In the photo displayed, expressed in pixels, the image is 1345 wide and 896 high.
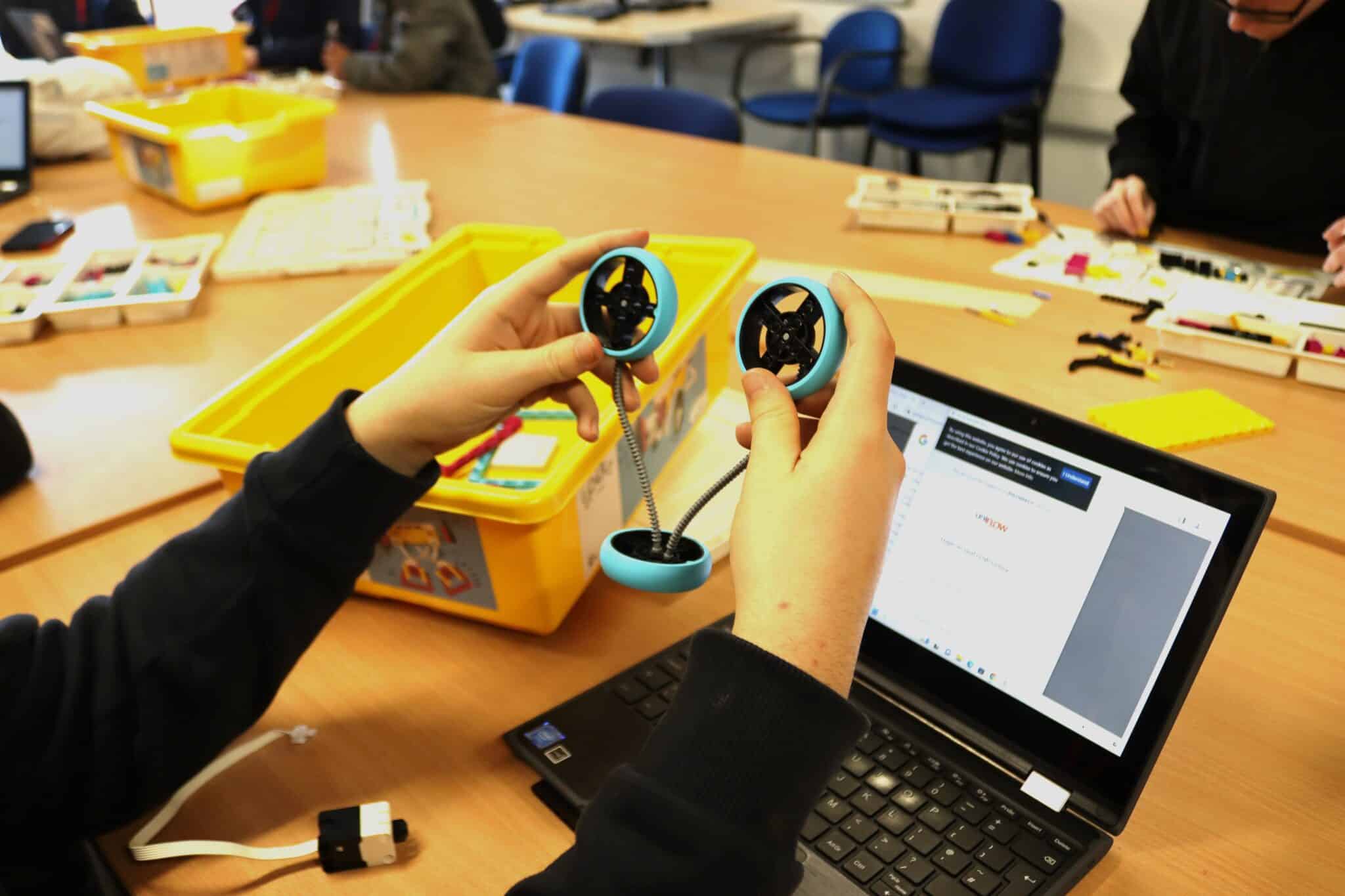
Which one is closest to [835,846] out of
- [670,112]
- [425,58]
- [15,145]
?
[670,112]

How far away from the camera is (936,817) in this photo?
0.59 meters

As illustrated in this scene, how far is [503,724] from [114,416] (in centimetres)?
70

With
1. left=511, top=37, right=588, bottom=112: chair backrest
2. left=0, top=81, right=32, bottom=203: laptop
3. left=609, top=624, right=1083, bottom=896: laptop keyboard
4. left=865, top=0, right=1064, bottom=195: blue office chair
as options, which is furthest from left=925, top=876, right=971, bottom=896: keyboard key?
left=865, top=0, right=1064, bottom=195: blue office chair

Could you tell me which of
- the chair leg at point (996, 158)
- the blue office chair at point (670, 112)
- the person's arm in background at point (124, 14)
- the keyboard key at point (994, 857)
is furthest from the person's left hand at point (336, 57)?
the keyboard key at point (994, 857)

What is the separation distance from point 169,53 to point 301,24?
152 centimetres

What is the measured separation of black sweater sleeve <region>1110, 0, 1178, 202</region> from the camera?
1.62 m

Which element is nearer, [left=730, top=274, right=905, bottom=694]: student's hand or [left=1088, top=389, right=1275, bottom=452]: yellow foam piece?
[left=730, top=274, right=905, bottom=694]: student's hand

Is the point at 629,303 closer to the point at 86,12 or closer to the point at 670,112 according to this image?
the point at 670,112

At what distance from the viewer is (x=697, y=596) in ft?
2.67

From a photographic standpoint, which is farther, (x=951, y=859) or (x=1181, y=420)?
(x=1181, y=420)

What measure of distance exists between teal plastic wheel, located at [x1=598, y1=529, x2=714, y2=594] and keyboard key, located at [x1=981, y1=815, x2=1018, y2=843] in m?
0.23

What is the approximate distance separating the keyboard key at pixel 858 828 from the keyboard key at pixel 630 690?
0.17m

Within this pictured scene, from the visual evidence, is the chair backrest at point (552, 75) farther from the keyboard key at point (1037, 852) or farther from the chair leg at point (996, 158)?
the keyboard key at point (1037, 852)

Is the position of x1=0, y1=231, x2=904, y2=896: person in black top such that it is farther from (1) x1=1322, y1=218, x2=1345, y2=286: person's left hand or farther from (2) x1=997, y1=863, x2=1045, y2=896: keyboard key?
(1) x1=1322, y1=218, x2=1345, y2=286: person's left hand
